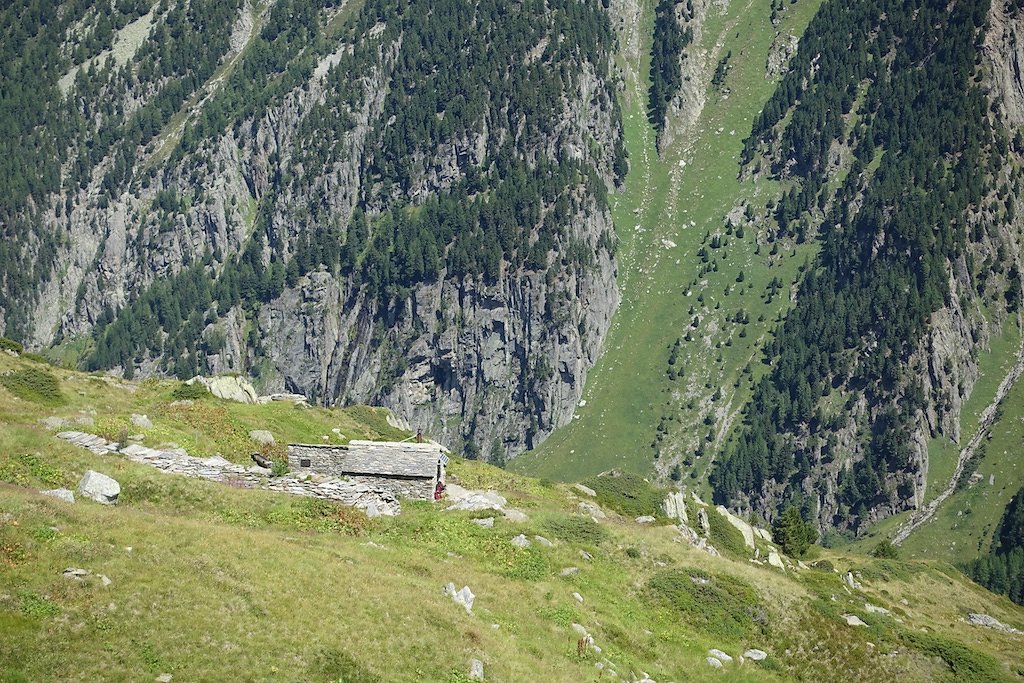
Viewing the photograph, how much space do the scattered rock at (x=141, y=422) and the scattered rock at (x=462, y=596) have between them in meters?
25.5

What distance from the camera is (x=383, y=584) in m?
41.0

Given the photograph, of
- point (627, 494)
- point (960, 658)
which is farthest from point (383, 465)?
point (627, 494)

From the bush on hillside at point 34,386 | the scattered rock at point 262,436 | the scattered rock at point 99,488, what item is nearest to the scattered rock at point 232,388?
the bush on hillside at point 34,386

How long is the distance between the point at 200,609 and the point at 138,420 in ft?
97.3

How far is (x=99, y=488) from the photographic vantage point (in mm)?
46938

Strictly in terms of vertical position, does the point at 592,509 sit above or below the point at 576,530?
below

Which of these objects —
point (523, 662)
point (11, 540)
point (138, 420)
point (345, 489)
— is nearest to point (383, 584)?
point (523, 662)

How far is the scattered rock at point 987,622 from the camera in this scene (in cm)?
9269

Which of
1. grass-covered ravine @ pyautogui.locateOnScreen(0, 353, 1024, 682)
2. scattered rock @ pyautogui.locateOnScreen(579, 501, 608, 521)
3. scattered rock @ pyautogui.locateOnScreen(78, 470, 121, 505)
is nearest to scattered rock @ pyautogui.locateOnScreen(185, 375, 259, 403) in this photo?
grass-covered ravine @ pyautogui.locateOnScreen(0, 353, 1024, 682)

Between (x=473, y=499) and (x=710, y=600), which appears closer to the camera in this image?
(x=710, y=600)

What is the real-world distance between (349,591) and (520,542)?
15596mm

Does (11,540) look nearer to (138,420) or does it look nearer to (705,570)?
(138,420)

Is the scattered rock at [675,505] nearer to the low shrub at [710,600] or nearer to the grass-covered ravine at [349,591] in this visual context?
the grass-covered ravine at [349,591]

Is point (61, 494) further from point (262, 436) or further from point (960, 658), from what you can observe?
point (960, 658)
